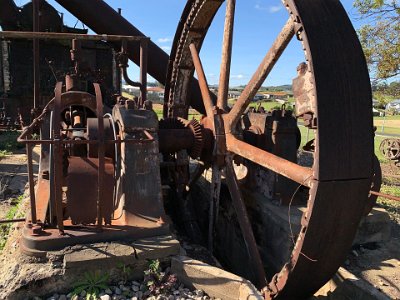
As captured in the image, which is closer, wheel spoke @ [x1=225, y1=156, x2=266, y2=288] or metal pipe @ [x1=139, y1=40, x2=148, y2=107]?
wheel spoke @ [x1=225, y1=156, x2=266, y2=288]

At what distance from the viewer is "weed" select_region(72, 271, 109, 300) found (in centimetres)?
253

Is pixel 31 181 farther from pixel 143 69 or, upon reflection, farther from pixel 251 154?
pixel 143 69

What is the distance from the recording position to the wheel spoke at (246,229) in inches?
137

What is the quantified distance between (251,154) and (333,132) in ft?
3.31

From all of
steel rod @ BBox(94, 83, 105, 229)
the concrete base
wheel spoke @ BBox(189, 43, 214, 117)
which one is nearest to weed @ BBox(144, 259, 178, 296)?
steel rod @ BBox(94, 83, 105, 229)

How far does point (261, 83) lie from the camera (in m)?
3.42

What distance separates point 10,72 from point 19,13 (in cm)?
219

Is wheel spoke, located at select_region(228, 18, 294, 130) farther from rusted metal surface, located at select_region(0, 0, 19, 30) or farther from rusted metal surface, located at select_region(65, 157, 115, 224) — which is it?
rusted metal surface, located at select_region(0, 0, 19, 30)

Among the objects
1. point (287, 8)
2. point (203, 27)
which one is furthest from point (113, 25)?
point (287, 8)

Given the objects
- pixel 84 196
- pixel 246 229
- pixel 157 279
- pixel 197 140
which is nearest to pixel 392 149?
pixel 197 140

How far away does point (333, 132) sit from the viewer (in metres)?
2.37

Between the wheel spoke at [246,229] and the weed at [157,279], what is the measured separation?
104 cm

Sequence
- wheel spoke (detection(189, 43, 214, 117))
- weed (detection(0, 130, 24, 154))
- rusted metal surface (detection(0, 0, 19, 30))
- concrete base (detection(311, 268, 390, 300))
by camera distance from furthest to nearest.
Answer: rusted metal surface (detection(0, 0, 19, 30)) → weed (detection(0, 130, 24, 154)) → wheel spoke (detection(189, 43, 214, 117)) → concrete base (detection(311, 268, 390, 300))

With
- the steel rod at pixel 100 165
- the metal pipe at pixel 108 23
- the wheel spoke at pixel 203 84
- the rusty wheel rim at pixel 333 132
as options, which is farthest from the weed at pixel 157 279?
the metal pipe at pixel 108 23
